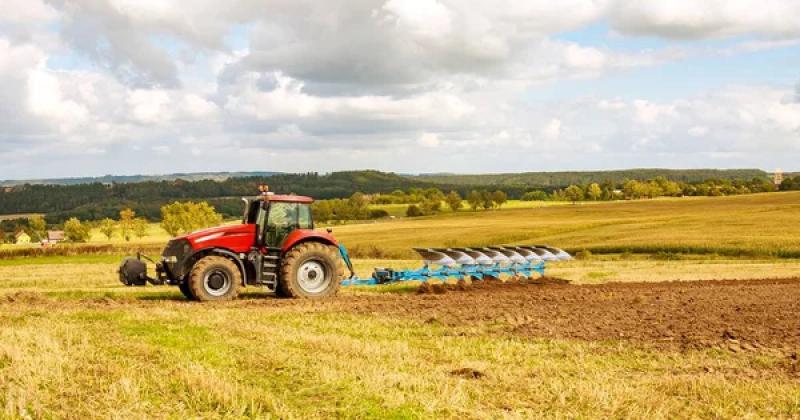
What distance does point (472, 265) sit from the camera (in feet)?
69.4

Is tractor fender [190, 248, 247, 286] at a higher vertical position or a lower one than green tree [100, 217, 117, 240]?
higher

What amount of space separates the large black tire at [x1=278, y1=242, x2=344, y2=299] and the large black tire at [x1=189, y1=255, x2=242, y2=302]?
3.57ft

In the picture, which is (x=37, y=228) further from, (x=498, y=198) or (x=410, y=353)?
(x=410, y=353)

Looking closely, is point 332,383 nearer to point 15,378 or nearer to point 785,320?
point 15,378

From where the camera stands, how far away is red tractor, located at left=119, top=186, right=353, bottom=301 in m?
16.8

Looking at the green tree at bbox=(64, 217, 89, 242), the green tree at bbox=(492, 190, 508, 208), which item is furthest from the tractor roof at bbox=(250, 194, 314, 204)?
the green tree at bbox=(492, 190, 508, 208)

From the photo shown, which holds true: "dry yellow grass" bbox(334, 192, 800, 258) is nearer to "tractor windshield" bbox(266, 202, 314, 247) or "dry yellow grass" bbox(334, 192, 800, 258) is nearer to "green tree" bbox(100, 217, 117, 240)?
"tractor windshield" bbox(266, 202, 314, 247)

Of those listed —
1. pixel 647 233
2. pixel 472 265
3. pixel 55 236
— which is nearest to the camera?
pixel 472 265

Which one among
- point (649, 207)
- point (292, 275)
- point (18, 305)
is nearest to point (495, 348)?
point (292, 275)

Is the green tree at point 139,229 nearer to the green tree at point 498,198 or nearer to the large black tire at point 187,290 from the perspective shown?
the green tree at point 498,198

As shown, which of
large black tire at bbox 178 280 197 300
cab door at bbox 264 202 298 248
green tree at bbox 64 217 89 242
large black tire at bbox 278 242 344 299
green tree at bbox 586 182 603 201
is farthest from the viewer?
green tree at bbox 586 182 603 201

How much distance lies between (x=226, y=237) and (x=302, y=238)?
1.68m

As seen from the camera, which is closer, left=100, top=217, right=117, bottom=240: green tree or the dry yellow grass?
the dry yellow grass

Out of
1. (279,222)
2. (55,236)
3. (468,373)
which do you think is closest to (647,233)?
(279,222)
